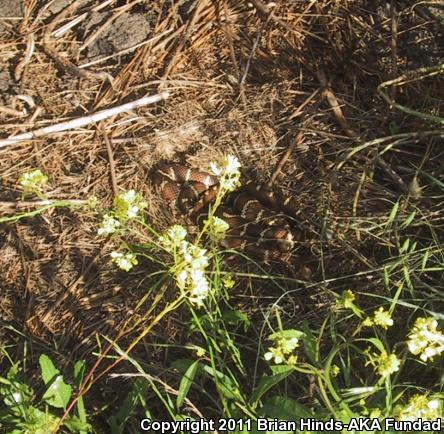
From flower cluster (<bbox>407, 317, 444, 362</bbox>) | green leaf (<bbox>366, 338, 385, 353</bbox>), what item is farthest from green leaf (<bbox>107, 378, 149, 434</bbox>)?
flower cluster (<bbox>407, 317, 444, 362</bbox>)

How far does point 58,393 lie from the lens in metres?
2.26

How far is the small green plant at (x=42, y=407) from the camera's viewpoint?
221 cm

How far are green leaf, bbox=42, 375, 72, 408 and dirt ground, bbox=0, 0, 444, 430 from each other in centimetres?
36

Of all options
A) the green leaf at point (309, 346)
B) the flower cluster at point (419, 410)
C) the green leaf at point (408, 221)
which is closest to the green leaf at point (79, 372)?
the green leaf at point (309, 346)

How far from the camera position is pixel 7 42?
3.61 meters

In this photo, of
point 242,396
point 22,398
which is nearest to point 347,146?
point 242,396

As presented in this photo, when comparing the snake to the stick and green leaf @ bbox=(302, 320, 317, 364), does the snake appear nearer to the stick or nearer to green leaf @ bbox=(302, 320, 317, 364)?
the stick

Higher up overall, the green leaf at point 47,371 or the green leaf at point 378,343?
the green leaf at point 378,343

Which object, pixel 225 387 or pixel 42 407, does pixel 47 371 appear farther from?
pixel 225 387

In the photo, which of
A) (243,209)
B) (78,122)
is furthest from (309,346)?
(78,122)

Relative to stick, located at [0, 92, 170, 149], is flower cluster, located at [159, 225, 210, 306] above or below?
below

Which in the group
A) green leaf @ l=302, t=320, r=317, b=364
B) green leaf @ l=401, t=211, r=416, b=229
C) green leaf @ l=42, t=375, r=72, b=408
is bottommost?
green leaf @ l=42, t=375, r=72, b=408

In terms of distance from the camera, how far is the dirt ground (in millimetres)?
2803

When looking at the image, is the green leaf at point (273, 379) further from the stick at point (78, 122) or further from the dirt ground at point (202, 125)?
the stick at point (78, 122)
